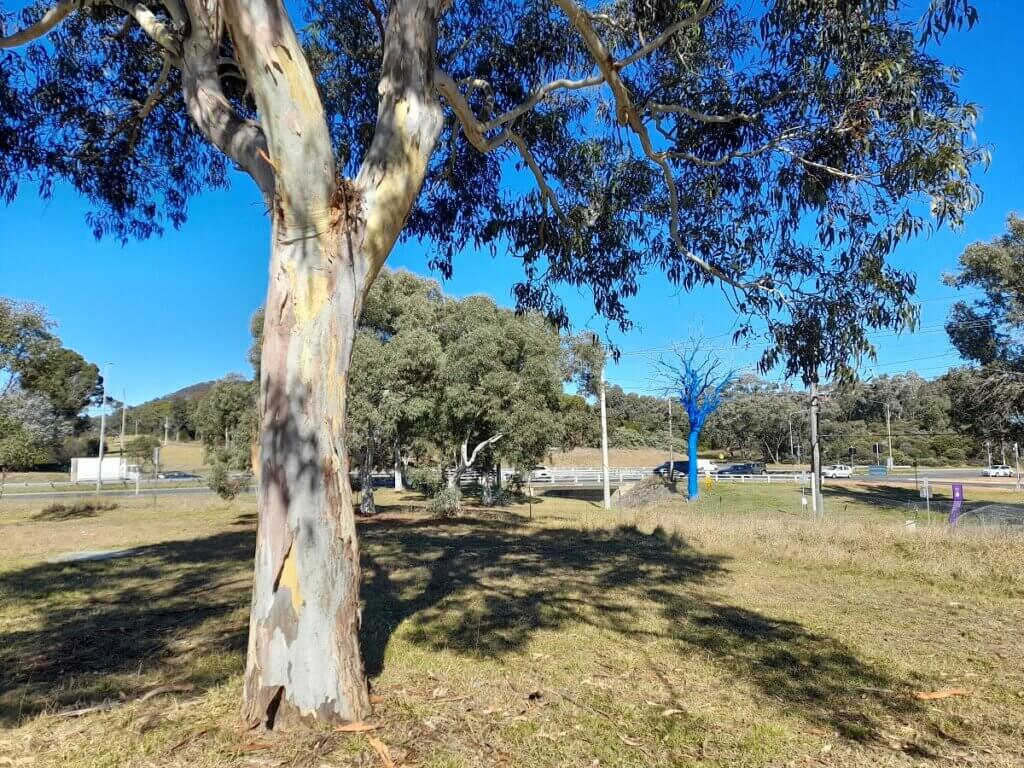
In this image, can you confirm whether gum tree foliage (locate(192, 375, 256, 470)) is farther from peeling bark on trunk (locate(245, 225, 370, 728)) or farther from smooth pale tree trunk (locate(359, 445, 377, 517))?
peeling bark on trunk (locate(245, 225, 370, 728))

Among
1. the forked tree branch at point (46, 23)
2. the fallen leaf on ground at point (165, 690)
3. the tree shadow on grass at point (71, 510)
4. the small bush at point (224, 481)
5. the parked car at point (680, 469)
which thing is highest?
the forked tree branch at point (46, 23)

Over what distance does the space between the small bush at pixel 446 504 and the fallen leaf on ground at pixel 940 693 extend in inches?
627

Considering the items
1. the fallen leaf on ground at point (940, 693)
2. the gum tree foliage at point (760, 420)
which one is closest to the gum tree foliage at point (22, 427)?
the fallen leaf on ground at point (940, 693)

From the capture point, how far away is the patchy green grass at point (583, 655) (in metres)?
3.53

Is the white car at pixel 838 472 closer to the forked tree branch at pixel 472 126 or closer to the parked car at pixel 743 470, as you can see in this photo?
the parked car at pixel 743 470

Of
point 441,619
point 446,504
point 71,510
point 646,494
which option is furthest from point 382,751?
point 646,494

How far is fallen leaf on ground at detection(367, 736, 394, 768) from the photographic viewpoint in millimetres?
3174

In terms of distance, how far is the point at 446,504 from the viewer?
64.7ft

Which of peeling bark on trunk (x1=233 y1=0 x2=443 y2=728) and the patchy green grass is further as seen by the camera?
the patchy green grass

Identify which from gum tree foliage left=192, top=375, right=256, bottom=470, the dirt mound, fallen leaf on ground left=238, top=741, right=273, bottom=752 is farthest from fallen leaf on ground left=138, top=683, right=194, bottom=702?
the dirt mound

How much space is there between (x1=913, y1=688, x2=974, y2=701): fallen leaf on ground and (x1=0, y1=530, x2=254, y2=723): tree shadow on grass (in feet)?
15.9

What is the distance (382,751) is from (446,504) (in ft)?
54.5

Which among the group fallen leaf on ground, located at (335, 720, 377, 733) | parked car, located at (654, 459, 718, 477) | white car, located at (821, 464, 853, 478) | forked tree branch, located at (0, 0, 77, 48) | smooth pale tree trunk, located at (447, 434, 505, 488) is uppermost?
forked tree branch, located at (0, 0, 77, 48)

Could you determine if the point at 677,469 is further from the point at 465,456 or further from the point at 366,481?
the point at 366,481
